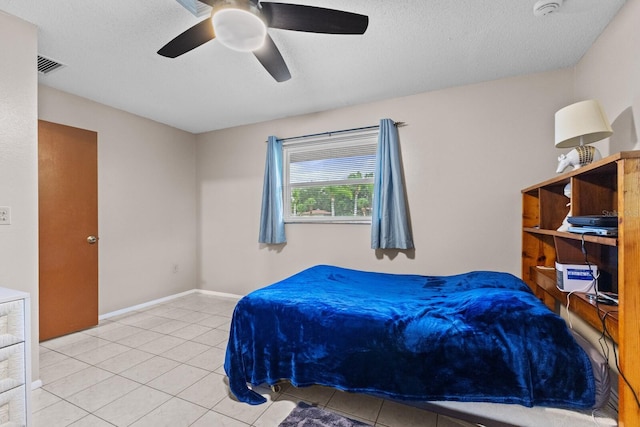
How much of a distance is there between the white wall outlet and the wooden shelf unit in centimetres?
321

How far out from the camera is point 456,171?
277 centimetres

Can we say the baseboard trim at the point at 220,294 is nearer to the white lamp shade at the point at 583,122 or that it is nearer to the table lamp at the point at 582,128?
the table lamp at the point at 582,128

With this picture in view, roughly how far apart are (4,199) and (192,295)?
2629mm

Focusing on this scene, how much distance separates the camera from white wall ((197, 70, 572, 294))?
2518 mm

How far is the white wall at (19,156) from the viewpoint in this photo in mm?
1808

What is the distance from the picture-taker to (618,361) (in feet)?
3.47

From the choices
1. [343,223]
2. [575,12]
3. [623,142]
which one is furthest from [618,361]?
[343,223]

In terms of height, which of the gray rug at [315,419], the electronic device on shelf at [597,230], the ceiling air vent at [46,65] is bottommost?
the gray rug at [315,419]

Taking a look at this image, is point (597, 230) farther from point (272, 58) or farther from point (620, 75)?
point (272, 58)

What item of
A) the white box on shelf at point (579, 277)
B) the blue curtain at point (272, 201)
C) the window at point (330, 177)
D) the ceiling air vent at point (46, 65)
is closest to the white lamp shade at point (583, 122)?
the white box on shelf at point (579, 277)

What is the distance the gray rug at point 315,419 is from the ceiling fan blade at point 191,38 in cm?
224

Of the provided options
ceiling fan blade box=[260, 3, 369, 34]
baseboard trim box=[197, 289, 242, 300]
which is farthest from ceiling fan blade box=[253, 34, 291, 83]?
baseboard trim box=[197, 289, 242, 300]

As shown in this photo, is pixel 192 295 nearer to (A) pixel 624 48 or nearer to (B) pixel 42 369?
(B) pixel 42 369

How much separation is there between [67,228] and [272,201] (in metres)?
2.05
